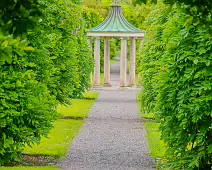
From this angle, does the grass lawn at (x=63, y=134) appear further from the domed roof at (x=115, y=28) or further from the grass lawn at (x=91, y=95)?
the domed roof at (x=115, y=28)

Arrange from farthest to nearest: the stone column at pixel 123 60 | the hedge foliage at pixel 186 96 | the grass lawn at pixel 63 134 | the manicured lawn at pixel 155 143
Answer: the stone column at pixel 123 60, the grass lawn at pixel 63 134, the manicured lawn at pixel 155 143, the hedge foliage at pixel 186 96

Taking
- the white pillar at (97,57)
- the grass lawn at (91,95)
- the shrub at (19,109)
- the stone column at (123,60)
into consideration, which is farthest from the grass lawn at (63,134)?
the stone column at (123,60)

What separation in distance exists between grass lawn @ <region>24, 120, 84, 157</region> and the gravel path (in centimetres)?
20

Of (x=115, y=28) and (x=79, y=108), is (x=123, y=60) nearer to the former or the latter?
(x=115, y=28)

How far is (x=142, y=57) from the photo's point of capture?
21.1 m

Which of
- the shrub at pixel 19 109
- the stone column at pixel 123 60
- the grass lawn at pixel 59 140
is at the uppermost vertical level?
the shrub at pixel 19 109

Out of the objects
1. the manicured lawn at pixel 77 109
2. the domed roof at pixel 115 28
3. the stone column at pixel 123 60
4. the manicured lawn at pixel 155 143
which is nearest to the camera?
the manicured lawn at pixel 155 143

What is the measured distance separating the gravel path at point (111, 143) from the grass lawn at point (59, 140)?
203 millimetres

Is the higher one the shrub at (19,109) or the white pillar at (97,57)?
the shrub at (19,109)

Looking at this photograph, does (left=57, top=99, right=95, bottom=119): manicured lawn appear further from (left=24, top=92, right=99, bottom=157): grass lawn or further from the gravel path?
the gravel path

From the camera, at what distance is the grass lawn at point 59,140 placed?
15078mm

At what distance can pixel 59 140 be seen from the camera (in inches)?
676

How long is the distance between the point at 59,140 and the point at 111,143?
1.29m


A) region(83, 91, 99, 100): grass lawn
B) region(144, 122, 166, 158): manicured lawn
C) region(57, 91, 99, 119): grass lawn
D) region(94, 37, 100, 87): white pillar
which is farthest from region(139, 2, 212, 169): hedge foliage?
region(94, 37, 100, 87): white pillar
